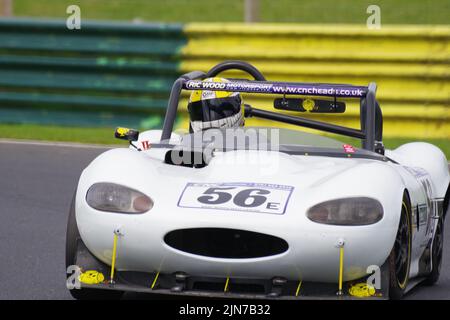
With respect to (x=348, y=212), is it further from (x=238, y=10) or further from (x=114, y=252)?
(x=238, y=10)

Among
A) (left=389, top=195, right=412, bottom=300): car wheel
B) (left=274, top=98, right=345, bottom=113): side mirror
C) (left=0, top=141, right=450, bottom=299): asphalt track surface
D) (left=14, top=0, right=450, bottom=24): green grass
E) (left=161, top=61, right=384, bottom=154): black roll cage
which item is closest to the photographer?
(left=389, top=195, right=412, bottom=300): car wheel

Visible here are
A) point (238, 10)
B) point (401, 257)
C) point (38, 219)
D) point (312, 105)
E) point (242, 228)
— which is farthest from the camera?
point (238, 10)

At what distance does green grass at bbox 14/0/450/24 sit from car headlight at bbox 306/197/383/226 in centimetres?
884

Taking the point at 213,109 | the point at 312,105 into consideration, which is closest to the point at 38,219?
the point at 213,109

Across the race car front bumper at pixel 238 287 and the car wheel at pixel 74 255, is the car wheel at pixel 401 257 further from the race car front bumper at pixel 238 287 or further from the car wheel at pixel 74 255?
the car wheel at pixel 74 255

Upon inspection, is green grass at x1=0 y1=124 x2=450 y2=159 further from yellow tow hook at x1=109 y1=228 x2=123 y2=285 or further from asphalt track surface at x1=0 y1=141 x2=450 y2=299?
yellow tow hook at x1=109 y1=228 x2=123 y2=285

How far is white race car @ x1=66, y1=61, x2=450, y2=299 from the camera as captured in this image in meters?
4.93

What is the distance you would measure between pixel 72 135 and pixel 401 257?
264 inches

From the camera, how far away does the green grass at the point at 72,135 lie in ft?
37.3

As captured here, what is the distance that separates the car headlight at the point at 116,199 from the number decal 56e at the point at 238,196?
178 mm

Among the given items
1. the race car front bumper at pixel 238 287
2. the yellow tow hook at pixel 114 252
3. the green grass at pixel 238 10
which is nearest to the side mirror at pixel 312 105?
the race car front bumper at pixel 238 287

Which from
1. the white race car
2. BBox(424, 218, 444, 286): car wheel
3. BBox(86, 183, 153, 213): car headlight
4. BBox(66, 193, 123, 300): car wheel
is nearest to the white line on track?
BBox(424, 218, 444, 286): car wheel

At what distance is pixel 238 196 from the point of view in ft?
16.7
